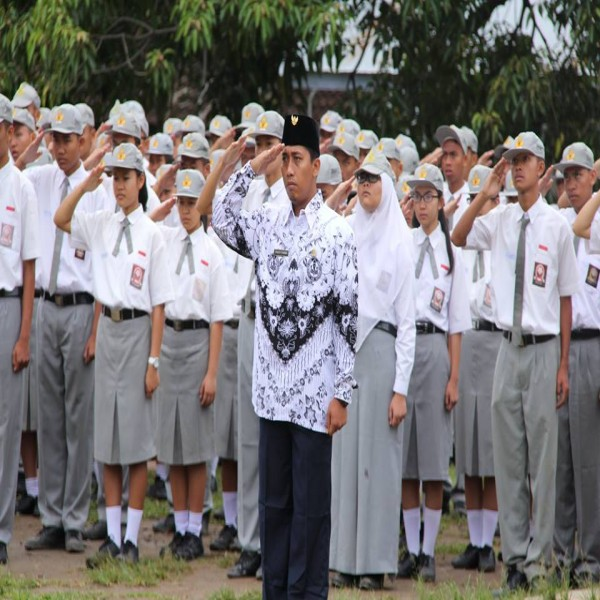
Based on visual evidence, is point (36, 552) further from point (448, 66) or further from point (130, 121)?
point (448, 66)

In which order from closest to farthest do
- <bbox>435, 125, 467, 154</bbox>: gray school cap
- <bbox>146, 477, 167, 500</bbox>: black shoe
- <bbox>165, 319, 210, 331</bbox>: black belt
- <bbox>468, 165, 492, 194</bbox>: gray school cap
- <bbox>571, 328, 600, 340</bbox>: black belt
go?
1. <bbox>571, 328, 600, 340</bbox>: black belt
2. <bbox>165, 319, 210, 331</bbox>: black belt
3. <bbox>468, 165, 492, 194</bbox>: gray school cap
4. <bbox>435, 125, 467, 154</bbox>: gray school cap
5. <bbox>146, 477, 167, 500</bbox>: black shoe

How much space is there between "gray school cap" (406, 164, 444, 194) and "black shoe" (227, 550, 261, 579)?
2.76 meters

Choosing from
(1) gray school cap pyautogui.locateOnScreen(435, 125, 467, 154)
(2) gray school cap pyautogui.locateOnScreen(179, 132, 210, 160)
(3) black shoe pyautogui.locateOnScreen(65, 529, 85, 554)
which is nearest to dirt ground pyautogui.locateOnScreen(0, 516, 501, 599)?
(3) black shoe pyautogui.locateOnScreen(65, 529, 85, 554)

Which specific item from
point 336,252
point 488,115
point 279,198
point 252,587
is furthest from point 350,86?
point 336,252

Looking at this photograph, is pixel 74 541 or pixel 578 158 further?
pixel 74 541

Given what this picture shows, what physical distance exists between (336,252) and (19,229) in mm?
3404

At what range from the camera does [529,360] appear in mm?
9180

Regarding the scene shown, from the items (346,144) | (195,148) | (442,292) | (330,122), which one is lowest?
(442,292)

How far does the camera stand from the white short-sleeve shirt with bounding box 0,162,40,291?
995 centimetres

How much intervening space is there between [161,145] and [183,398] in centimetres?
322

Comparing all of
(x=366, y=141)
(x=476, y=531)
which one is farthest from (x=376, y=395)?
(x=366, y=141)

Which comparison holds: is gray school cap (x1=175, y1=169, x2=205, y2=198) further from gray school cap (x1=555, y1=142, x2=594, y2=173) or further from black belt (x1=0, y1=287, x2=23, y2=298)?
gray school cap (x1=555, y1=142, x2=594, y2=173)

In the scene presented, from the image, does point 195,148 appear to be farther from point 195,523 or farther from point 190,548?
point 190,548

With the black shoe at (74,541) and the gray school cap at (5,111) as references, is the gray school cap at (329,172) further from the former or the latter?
the black shoe at (74,541)
